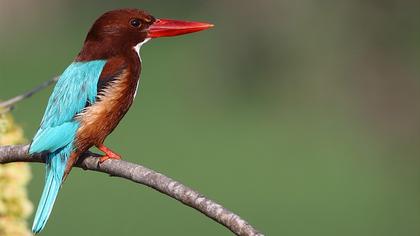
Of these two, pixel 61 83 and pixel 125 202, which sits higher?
pixel 61 83

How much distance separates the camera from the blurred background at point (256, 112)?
22.9 ft

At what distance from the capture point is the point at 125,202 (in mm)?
Result: 7027

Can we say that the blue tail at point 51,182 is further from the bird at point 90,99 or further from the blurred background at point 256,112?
the blurred background at point 256,112

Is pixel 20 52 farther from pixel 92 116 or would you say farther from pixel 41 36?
pixel 92 116

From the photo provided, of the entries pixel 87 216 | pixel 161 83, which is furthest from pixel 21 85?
pixel 87 216

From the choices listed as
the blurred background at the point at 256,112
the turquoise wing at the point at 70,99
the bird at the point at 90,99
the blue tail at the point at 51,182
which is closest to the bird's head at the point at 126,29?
the bird at the point at 90,99

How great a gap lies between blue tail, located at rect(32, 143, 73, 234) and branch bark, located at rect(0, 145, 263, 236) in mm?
37

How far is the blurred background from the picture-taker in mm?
6984

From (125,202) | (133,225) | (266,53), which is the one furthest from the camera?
(266,53)

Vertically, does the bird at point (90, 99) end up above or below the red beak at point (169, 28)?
below

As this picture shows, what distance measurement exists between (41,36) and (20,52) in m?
0.97

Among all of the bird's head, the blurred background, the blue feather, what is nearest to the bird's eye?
the bird's head

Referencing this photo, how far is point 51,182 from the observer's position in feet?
10.1

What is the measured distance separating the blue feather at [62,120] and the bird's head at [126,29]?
0.08 meters
